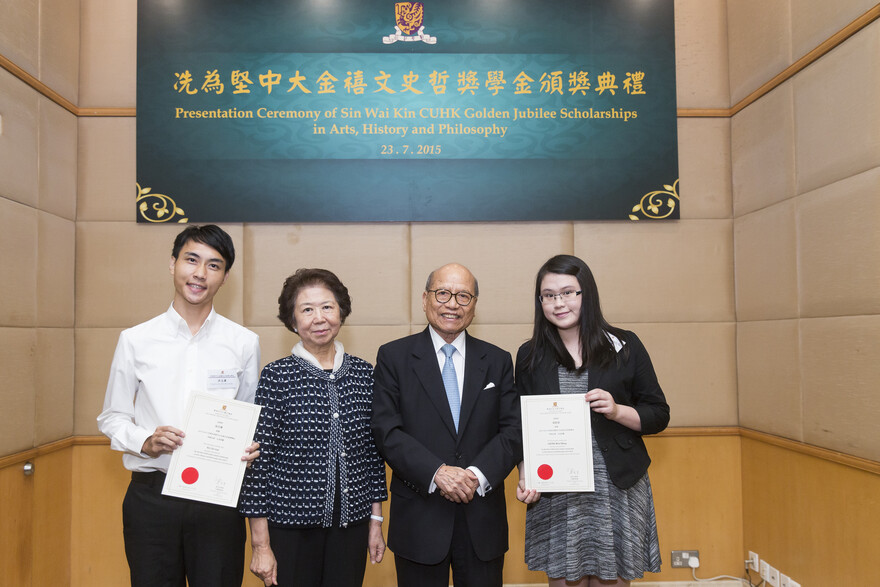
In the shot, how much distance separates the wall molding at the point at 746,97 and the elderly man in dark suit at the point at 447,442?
1.84 m

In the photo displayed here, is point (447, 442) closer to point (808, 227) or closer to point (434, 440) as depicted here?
point (434, 440)

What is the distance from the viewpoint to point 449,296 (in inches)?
78.6

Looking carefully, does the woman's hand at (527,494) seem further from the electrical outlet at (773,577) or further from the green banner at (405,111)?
the electrical outlet at (773,577)

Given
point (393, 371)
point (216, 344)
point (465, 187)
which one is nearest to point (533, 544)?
point (393, 371)

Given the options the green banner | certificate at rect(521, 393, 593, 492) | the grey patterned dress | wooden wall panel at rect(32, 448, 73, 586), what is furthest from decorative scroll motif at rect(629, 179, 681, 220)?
wooden wall panel at rect(32, 448, 73, 586)

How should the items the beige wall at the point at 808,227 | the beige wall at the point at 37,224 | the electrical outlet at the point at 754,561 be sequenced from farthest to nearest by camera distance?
the electrical outlet at the point at 754,561
the beige wall at the point at 37,224
the beige wall at the point at 808,227

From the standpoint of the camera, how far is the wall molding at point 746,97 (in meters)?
2.29

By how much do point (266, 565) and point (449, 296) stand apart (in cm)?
103

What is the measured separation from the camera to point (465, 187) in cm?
311

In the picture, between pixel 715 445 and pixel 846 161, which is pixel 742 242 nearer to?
pixel 846 161

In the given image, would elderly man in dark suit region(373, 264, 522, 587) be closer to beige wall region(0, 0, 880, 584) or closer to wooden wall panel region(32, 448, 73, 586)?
beige wall region(0, 0, 880, 584)

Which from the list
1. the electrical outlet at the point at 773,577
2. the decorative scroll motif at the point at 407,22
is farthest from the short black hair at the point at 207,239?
the electrical outlet at the point at 773,577

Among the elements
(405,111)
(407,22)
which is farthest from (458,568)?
(407,22)

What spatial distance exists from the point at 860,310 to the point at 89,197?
11.9 ft
